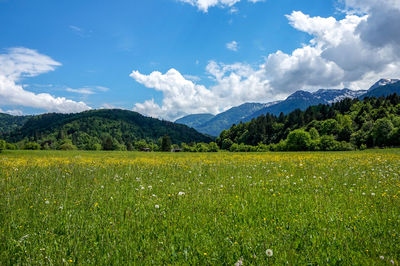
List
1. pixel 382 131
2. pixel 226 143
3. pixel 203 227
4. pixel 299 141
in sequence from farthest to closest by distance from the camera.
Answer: pixel 226 143, pixel 299 141, pixel 382 131, pixel 203 227

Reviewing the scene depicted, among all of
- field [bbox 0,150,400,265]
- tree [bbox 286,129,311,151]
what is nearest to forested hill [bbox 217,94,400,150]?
tree [bbox 286,129,311,151]

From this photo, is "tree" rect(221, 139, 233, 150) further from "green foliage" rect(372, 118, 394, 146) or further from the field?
the field

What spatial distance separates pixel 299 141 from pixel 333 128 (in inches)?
1177

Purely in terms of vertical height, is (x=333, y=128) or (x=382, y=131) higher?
(x=333, y=128)

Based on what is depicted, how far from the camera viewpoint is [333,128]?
10669cm

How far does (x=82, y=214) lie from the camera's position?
16.5 ft

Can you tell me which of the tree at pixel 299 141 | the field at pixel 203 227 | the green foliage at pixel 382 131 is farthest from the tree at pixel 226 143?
the field at pixel 203 227

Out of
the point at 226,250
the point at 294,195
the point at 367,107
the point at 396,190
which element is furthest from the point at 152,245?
the point at 367,107

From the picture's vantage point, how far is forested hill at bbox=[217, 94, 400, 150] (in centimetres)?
8216

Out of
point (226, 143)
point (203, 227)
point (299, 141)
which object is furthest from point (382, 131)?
point (203, 227)

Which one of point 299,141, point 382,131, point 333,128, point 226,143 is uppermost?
point 333,128

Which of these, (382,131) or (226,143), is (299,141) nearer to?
(382,131)

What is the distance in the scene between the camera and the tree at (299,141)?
89.3 meters

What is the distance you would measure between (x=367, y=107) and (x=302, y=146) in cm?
5560
